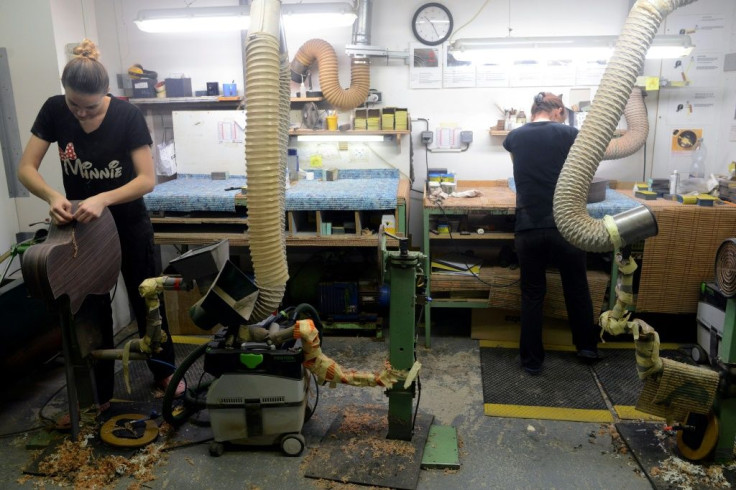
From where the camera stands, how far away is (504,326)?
11.7 feet

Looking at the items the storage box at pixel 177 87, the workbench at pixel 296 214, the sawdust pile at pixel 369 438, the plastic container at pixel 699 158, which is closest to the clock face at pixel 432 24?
the workbench at pixel 296 214

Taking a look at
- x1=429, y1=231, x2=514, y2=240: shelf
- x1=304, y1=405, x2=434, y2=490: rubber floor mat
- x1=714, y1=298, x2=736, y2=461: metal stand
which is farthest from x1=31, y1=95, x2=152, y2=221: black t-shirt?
x1=714, y1=298, x2=736, y2=461: metal stand

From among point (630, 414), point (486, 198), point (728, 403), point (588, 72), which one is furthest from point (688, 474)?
point (588, 72)

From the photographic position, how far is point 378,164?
4074 millimetres

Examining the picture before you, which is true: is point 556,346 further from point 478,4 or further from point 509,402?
point 478,4

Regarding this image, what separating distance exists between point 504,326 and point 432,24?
7.27 feet

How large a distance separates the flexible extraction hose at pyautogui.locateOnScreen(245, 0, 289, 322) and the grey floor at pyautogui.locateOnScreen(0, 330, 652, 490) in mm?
824

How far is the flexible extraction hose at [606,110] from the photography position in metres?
1.75

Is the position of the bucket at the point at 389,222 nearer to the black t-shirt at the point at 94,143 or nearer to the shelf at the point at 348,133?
the shelf at the point at 348,133

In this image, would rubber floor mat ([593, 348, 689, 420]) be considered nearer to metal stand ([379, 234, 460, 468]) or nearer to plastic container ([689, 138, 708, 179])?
metal stand ([379, 234, 460, 468])

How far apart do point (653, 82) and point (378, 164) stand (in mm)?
1953

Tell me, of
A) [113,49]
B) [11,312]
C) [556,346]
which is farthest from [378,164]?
[11,312]

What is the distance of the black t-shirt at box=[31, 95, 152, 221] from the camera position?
2467 millimetres

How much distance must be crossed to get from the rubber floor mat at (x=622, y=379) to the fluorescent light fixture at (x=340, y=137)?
2048mm
